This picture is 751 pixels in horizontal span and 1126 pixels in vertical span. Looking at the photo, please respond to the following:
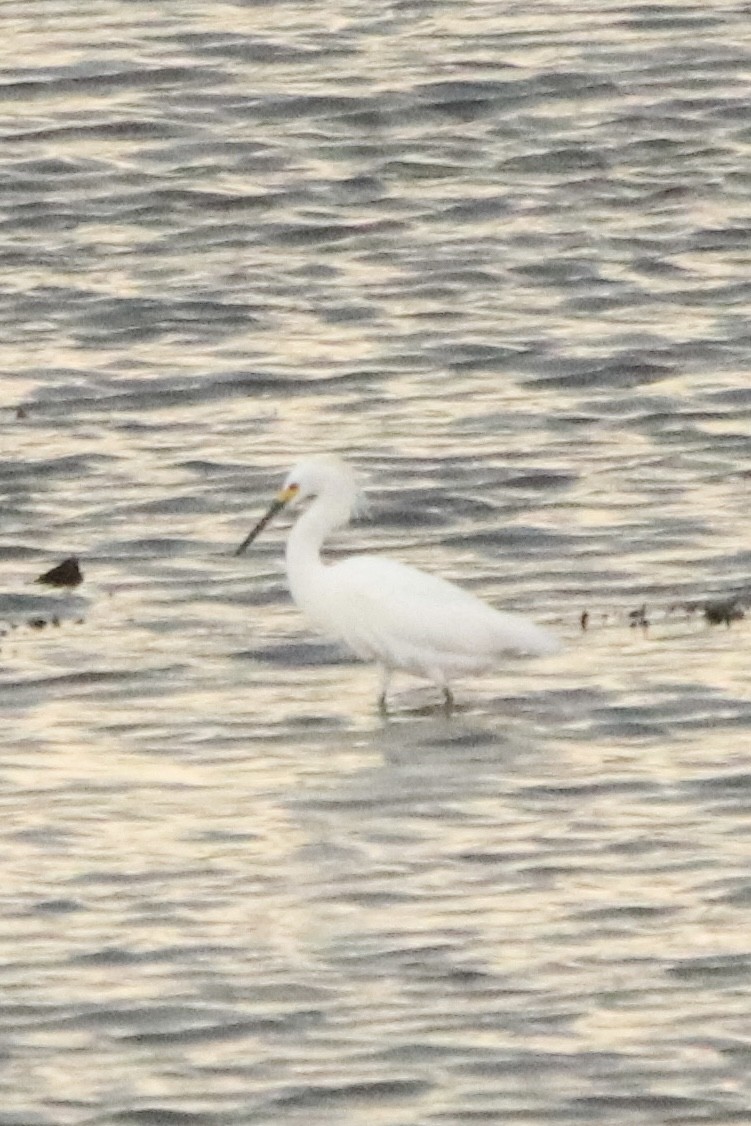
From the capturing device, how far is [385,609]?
1308cm

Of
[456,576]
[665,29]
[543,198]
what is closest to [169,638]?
[456,576]

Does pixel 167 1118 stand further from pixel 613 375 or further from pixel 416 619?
pixel 613 375

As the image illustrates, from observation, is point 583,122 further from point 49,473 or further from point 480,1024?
point 480,1024

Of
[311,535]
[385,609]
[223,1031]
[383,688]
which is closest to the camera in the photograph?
[223,1031]

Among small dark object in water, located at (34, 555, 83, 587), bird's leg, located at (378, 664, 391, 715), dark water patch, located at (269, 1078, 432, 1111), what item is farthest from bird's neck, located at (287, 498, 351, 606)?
dark water patch, located at (269, 1078, 432, 1111)

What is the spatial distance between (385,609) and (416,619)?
0.58 ft

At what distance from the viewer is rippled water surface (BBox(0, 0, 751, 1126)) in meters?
9.24

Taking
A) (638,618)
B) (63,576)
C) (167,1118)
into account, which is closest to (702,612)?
(638,618)

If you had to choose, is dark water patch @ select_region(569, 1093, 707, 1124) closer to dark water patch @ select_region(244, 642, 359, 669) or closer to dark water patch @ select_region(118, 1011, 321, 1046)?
dark water patch @ select_region(118, 1011, 321, 1046)

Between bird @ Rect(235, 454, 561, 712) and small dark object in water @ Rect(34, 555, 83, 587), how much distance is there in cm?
84

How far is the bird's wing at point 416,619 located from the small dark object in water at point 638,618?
1.43ft

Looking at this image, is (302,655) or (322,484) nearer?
(302,655)


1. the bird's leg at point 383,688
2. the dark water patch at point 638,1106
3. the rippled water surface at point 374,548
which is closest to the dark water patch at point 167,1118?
the rippled water surface at point 374,548

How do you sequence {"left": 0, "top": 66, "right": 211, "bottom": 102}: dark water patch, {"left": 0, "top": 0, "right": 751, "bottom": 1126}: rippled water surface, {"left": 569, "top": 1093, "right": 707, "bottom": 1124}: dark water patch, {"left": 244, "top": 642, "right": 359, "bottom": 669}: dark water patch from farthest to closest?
{"left": 0, "top": 66, "right": 211, "bottom": 102}: dark water patch, {"left": 244, "top": 642, "right": 359, "bottom": 669}: dark water patch, {"left": 0, "top": 0, "right": 751, "bottom": 1126}: rippled water surface, {"left": 569, "top": 1093, "right": 707, "bottom": 1124}: dark water patch
